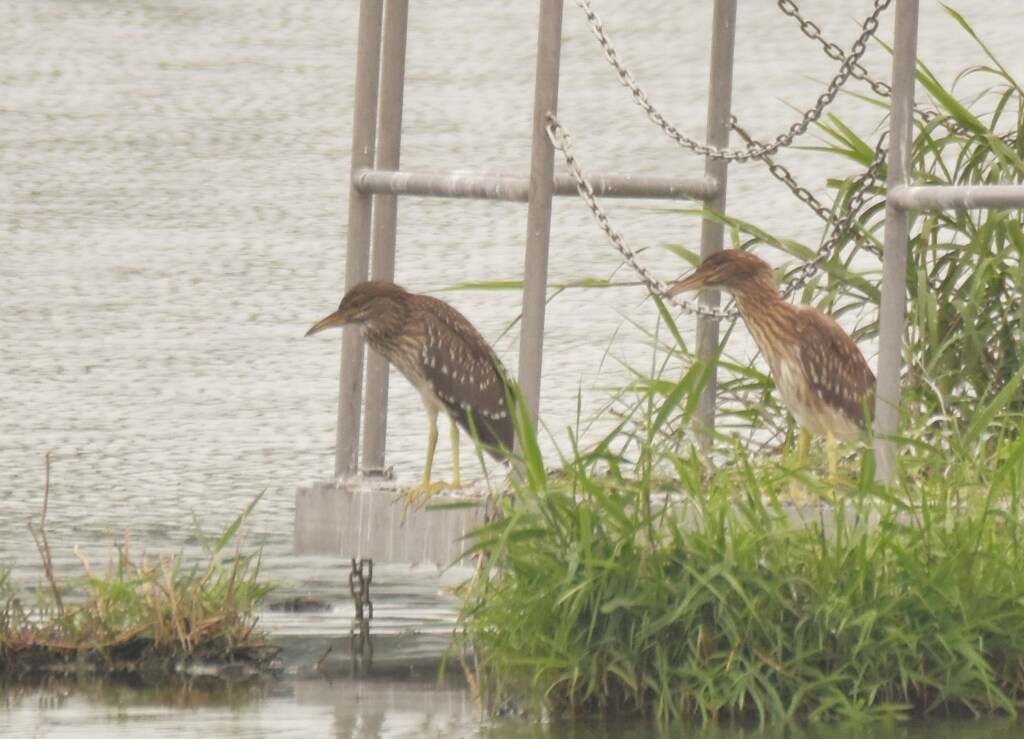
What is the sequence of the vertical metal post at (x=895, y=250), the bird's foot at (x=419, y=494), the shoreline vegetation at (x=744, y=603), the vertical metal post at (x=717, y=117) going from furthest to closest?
1. the vertical metal post at (x=717, y=117)
2. the bird's foot at (x=419, y=494)
3. the vertical metal post at (x=895, y=250)
4. the shoreline vegetation at (x=744, y=603)

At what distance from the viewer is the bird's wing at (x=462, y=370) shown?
26.0 feet

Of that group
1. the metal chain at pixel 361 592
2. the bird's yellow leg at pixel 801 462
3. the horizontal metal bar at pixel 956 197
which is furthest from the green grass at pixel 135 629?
the horizontal metal bar at pixel 956 197

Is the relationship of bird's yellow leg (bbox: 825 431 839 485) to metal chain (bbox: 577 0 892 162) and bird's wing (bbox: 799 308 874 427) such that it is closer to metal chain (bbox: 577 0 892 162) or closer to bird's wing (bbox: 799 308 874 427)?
bird's wing (bbox: 799 308 874 427)

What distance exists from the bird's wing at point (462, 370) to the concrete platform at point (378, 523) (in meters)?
0.29

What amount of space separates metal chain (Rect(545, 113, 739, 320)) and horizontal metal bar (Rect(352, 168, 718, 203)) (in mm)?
83

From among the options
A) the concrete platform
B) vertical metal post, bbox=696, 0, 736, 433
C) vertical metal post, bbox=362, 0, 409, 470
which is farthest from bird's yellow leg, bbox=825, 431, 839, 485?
vertical metal post, bbox=362, 0, 409, 470

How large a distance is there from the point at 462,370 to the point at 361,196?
0.75 m

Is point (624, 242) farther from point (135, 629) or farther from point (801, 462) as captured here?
point (135, 629)

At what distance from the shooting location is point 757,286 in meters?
7.46

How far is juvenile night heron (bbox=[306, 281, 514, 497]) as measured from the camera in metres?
7.93

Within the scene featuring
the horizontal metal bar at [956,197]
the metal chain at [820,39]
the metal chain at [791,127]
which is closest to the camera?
the horizontal metal bar at [956,197]

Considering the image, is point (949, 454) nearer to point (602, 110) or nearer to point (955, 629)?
point (955, 629)

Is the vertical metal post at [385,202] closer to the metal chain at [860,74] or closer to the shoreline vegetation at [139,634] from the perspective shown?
the shoreline vegetation at [139,634]

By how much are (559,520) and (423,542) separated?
1214 millimetres
